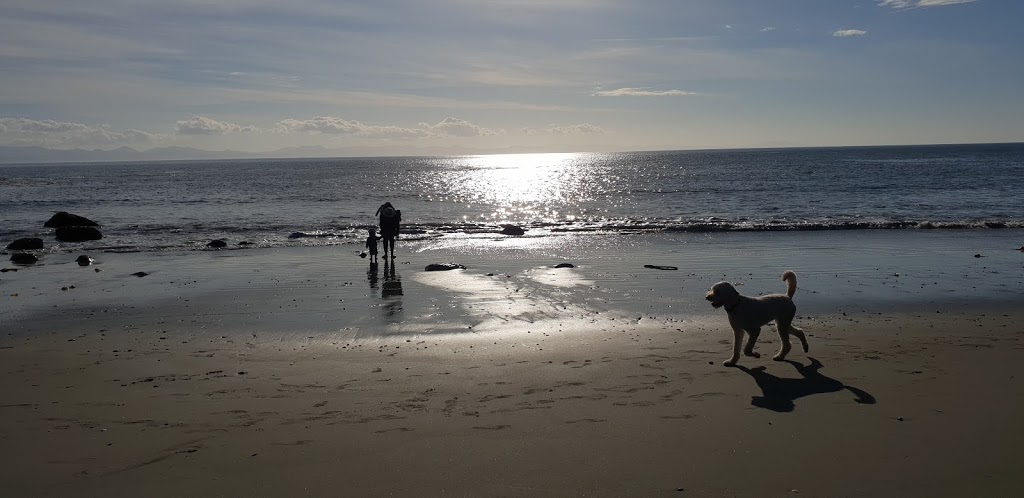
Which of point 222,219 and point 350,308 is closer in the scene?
point 350,308

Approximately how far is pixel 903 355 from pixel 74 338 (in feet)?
36.1

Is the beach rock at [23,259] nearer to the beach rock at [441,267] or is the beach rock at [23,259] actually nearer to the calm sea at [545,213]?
the calm sea at [545,213]

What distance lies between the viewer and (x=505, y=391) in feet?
23.2

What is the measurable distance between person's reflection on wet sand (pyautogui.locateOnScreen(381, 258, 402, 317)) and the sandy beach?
10 cm

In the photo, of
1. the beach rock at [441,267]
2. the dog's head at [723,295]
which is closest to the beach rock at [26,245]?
the beach rock at [441,267]

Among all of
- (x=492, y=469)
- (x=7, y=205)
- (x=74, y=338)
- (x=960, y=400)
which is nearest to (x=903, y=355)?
(x=960, y=400)

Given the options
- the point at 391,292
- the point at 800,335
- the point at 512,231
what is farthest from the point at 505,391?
the point at 512,231

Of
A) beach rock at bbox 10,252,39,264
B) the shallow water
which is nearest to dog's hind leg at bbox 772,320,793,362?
the shallow water

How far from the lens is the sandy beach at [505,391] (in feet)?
17.2

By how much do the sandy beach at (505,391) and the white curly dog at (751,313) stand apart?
27 centimetres

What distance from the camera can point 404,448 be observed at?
225 inches

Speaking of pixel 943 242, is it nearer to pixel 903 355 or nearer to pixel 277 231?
pixel 903 355

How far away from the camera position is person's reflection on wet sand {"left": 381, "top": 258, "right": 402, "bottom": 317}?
37.8 ft

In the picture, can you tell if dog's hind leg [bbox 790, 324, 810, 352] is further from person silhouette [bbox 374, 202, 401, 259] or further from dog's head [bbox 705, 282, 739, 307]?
person silhouette [bbox 374, 202, 401, 259]
